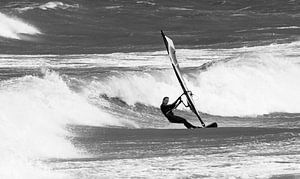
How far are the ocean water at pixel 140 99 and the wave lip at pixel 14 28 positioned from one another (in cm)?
8

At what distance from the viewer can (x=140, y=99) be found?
864 inches

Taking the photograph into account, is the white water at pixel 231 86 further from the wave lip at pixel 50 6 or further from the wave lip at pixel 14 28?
the wave lip at pixel 50 6

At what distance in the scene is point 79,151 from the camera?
44.8 ft

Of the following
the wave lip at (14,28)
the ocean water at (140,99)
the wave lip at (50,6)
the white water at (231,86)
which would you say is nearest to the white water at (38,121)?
the ocean water at (140,99)

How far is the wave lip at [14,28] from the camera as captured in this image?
1721 inches

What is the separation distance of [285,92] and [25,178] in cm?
1540

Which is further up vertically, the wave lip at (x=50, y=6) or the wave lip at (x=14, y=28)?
the wave lip at (x=14, y=28)

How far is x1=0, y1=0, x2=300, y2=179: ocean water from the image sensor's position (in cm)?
1228

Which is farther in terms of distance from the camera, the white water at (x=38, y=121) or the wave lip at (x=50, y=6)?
the wave lip at (x=50, y=6)

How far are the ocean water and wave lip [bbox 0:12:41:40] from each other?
77 millimetres

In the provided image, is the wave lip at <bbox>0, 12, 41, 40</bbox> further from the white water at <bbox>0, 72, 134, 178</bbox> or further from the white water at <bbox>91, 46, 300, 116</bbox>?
the white water at <bbox>0, 72, 134, 178</bbox>

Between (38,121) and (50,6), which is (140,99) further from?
(50,6)

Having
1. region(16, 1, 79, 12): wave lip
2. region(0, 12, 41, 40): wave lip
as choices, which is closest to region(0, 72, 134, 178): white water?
region(0, 12, 41, 40): wave lip

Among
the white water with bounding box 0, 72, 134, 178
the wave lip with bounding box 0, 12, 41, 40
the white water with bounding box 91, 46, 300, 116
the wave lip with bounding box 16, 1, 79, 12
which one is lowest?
the wave lip with bounding box 16, 1, 79, 12
